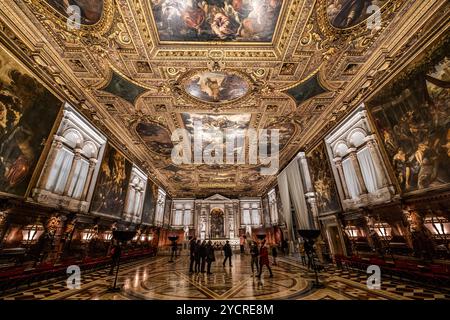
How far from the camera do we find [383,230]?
741cm

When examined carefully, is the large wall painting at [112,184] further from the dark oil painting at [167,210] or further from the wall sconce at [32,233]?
the dark oil painting at [167,210]

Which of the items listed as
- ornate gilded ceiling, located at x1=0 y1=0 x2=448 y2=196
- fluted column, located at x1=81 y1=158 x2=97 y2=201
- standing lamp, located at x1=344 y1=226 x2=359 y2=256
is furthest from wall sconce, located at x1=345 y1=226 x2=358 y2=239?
fluted column, located at x1=81 y1=158 x2=97 y2=201

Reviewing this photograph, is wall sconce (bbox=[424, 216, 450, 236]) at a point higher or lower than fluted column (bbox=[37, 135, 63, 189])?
lower

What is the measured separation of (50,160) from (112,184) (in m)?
4.88

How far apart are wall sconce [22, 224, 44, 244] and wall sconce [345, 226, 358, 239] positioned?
44.1 feet

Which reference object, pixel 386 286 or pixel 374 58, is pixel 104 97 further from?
pixel 386 286

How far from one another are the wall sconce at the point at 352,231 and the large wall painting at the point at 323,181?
39.5 inches

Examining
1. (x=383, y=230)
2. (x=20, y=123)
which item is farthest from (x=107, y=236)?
(x=383, y=230)

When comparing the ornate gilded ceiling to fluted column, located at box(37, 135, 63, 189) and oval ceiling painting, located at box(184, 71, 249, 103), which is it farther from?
fluted column, located at box(37, 135, 63, 189)

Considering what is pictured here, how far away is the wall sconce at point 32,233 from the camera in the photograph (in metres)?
6.83

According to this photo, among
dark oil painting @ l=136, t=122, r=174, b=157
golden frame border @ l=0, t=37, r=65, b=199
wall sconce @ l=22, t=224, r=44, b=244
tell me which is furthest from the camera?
dark oil painting @ l=136, t=122, r=174, b=157

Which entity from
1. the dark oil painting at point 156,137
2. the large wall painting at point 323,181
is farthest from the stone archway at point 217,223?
the large wall painting at point 323,181

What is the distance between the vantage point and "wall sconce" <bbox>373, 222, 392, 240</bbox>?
7.21 m
